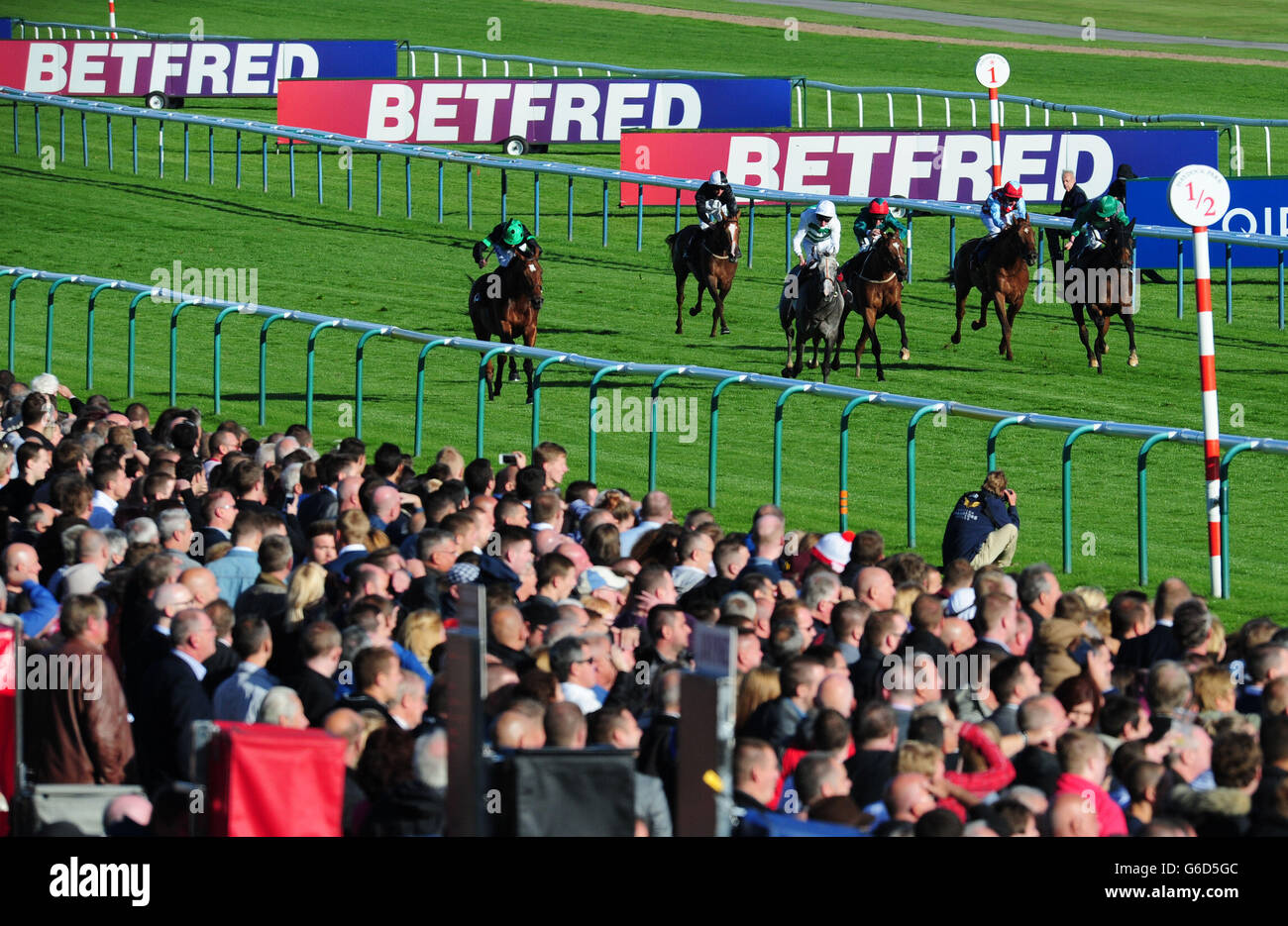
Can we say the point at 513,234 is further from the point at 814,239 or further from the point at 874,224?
the point at 874,224

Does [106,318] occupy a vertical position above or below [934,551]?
above

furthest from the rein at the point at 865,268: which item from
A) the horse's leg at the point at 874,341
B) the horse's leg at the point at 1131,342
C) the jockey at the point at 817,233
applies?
the horse's leg at the point at 1131,342

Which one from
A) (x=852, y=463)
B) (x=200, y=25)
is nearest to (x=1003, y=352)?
(x=852, y=463)

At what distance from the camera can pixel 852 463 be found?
1675cm

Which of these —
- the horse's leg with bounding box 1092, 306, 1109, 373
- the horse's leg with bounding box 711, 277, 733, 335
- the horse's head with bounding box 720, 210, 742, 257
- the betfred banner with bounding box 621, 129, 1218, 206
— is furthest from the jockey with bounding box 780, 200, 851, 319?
the betfred banner with bounding box 621, 129, 1218, 206

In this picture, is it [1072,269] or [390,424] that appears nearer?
[390,424]

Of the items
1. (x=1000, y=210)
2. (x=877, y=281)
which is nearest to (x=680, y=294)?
(x=877, y=281)

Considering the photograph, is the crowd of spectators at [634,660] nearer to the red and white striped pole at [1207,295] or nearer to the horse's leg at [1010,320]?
the red and white striped pole at [1207,295]

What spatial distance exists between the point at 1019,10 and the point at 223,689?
167 ft

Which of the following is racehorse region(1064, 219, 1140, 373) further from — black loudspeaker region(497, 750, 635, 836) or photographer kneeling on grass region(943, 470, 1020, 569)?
black loudspeaker region(497, 750, 635, 836)

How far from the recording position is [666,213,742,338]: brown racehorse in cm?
2172

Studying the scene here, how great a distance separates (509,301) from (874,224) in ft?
12.3

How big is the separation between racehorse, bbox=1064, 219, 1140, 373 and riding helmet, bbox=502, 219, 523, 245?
206 inches

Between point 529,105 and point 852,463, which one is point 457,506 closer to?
point 852,463
